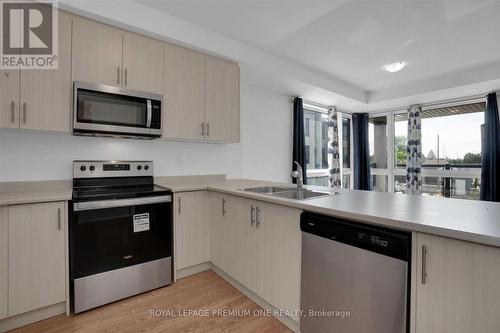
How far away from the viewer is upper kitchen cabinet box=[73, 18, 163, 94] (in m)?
1.91

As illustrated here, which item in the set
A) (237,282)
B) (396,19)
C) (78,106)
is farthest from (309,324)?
(396,19)

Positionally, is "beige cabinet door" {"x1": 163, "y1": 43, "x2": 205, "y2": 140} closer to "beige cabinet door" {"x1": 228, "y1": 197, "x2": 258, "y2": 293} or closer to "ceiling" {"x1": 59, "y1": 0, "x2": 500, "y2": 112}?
"ceiling" {"x1": 59, "y1": 0, "x2": 500, "y2": 112}

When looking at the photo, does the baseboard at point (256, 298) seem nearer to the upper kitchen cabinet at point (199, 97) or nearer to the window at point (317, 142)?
the upper kitchen cabinet at point (199, 97)

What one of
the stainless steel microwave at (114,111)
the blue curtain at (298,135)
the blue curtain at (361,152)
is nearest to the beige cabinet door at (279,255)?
the stainless steel microwave at (114,111)

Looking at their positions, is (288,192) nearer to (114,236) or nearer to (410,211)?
(410,211)

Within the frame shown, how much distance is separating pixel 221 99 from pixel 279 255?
185 centimetres

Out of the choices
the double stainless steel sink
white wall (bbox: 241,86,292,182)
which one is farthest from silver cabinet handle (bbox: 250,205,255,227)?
white wall (bbox: 241,86,292,182)

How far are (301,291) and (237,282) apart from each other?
81 cm

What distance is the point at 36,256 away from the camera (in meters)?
1.64

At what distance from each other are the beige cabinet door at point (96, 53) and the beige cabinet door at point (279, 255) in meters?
1.73

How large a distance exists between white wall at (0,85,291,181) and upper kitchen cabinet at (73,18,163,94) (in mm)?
603

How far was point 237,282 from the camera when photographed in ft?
7.04

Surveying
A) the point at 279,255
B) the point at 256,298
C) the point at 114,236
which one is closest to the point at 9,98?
the point at 114,236

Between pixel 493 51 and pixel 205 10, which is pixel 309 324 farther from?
pixel 493 51
